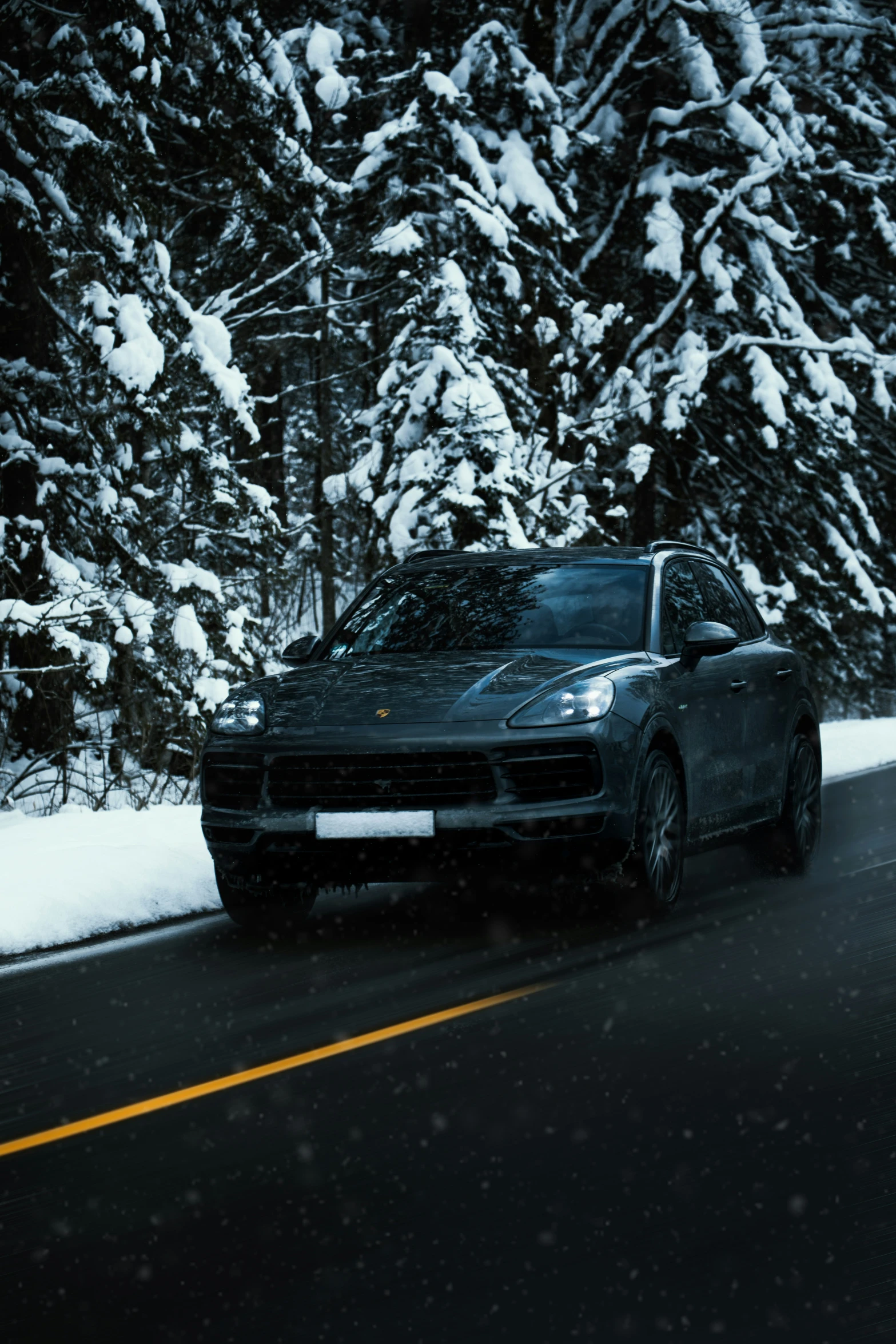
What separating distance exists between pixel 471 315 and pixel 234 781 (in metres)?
12.2

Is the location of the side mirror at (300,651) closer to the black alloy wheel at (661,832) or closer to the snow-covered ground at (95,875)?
the snow-covered ground at (95,875)

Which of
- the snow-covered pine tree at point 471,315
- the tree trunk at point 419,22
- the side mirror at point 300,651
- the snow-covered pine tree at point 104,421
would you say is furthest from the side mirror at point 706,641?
the tree trunk at point 419,22

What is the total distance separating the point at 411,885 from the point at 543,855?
2.09 metres

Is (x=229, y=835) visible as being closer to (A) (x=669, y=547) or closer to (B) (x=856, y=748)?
(A) (x=669, y=547)

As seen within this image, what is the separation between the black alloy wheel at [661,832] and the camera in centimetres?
775

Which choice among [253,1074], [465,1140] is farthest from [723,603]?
[465,1140]

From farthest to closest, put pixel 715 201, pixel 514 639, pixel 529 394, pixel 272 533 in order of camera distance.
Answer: pixel 715 201
pixel 529 394
pixel 272 533
pixel 514 639

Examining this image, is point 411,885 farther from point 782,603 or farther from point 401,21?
point 401,21

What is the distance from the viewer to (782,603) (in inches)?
980

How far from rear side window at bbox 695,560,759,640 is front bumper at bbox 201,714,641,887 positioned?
233 cm

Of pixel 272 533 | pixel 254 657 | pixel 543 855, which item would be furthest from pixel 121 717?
pixel 543 855

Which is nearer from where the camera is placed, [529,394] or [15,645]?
[15,645]

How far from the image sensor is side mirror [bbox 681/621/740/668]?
842cm

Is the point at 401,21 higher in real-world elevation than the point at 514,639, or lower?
higher
